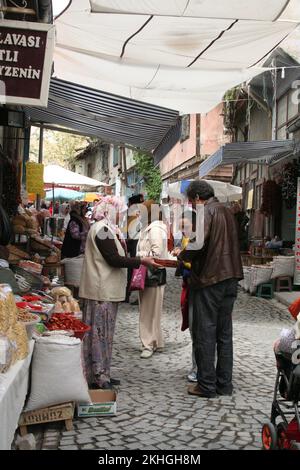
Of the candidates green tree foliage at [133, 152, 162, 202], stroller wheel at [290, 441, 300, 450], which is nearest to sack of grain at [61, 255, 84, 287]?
stroller wheel at [290, 441, 300, 450]

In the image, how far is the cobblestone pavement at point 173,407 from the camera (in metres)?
4.20

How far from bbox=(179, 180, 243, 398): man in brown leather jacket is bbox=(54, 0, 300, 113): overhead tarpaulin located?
2.35 meters

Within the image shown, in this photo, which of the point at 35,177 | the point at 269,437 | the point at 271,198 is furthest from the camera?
the point at 271,198

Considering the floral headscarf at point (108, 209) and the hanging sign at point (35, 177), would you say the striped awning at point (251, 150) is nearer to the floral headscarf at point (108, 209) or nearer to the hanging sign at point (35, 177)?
the hanging sign at point (35, 177)

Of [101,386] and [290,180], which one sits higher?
[290,180]

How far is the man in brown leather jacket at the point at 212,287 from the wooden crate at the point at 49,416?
60.1 inches

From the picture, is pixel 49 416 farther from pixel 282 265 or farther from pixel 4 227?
pixel 282 265

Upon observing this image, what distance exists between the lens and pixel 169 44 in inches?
289

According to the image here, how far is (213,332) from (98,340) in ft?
3.76

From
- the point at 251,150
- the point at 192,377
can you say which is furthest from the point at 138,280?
the point at 251,150

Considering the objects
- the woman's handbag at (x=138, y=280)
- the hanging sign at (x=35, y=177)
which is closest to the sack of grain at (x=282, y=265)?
the hanging sign at (x=35, y=177)

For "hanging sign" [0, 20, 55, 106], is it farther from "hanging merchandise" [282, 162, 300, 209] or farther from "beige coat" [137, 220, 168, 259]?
"hanging merchandise" [282, 162, 300, 209]

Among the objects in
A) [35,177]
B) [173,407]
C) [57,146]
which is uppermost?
[57,146]

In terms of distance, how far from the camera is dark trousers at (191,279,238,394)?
531 centimetres
